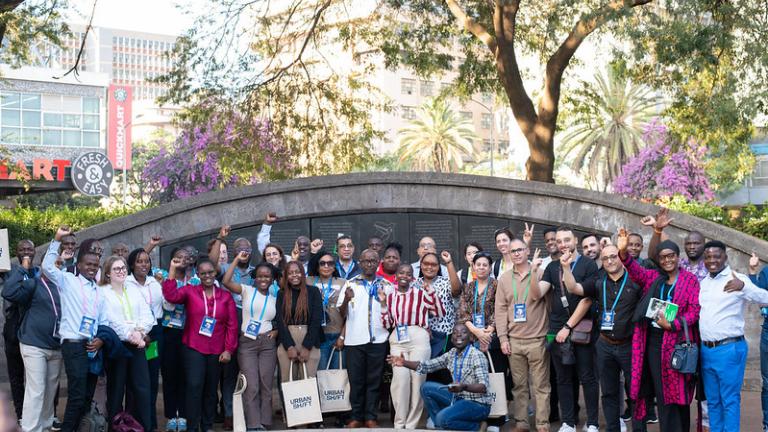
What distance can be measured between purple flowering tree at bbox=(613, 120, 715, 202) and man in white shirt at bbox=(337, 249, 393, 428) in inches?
1453

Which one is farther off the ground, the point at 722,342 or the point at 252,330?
the point at 252,330

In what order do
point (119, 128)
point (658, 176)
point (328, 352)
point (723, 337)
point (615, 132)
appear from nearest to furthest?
point (723, 337) → point (328, 352) → point (658, 176) → point (615, 132) → point (119, 128)

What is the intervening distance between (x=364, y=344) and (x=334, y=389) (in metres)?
0.53

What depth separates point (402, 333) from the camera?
30.4ft

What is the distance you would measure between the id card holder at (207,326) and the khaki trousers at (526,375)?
2.84 meters

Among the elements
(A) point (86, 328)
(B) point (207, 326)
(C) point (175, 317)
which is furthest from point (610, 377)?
(A) point (86, 328)

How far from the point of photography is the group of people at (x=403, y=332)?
8195 millimetres

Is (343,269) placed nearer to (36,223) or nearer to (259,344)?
(259,344)

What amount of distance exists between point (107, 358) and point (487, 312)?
11.8 ft

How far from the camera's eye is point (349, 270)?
1060 cm

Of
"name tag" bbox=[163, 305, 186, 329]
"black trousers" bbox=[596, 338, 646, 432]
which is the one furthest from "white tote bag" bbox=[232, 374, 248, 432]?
"black trousers" bbox=[596, 338, 646, 432]

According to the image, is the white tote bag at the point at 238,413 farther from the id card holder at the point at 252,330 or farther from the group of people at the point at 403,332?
the id card holder at the point at 252,330

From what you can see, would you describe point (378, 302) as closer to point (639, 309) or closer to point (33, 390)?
point (639, 309)

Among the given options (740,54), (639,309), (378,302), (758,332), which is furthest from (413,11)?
(639,309)
